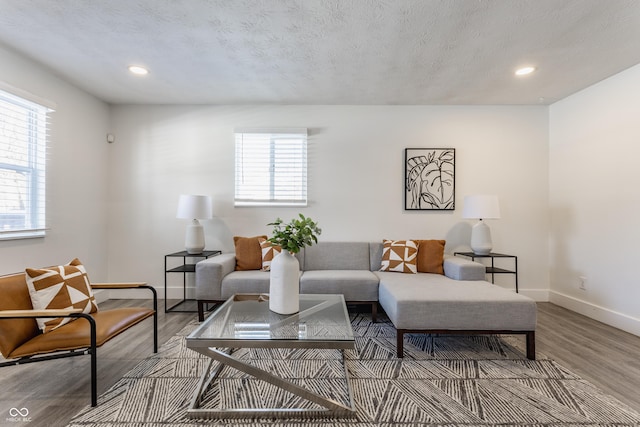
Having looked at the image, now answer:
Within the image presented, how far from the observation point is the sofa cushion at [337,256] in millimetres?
3461

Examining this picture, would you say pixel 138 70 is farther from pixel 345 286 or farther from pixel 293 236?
pixel 345 286

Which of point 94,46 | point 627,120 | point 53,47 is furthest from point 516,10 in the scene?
point 53,47

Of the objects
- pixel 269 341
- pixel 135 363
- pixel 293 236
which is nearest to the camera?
pixel 269 341

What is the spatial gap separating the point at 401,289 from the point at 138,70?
319 centimetres

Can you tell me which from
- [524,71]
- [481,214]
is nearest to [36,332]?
[481,214]

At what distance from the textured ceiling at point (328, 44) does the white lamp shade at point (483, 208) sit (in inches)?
47.8

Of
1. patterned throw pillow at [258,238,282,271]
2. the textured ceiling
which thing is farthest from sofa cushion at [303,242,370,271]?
the textured ceiling

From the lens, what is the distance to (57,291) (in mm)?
1903

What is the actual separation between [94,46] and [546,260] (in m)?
5.28

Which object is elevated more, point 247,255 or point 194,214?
point 194,214

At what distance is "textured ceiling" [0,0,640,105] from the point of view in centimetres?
195

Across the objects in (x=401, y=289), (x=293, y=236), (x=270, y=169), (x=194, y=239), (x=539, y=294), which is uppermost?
(x=270, y=169)

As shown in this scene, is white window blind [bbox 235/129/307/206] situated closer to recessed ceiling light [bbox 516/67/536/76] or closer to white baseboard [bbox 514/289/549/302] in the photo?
recessed ceiling light [bbox 516/67/536/76]

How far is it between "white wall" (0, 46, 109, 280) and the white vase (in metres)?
2.33
